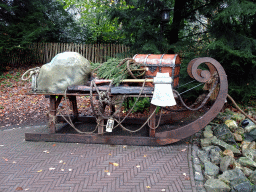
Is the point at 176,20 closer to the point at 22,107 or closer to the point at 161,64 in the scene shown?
the point at 161,64

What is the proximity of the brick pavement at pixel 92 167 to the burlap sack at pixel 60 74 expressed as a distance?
1470 millimetres

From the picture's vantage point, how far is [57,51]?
13781 millimetres

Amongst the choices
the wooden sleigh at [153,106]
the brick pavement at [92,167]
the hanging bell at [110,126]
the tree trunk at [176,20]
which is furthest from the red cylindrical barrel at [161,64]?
the tree trunk at [176,20]

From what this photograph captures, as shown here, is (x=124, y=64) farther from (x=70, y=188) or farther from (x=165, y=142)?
(x=70, y=188)

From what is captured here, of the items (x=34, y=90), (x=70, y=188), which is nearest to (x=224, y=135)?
(x=70, y=188)

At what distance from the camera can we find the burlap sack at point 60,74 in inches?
196

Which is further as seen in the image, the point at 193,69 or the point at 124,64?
the point at 124,64

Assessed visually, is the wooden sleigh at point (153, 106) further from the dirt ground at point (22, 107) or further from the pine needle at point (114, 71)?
the dirt ground at point (22, 107)

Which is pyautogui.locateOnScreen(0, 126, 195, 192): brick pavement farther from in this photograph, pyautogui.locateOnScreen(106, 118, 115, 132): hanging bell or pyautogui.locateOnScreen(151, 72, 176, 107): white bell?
pyautogui.locateOnScreen(151, 72, 176, 107): white bell

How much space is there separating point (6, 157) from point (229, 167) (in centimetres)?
477

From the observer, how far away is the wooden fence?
43.1 ft

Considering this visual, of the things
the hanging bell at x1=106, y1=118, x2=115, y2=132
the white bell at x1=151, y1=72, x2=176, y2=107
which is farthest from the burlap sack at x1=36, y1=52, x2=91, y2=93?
the white bell at x1=151, y1=72, x2=176, y2=107

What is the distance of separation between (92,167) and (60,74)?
2286 mm

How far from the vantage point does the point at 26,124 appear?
23.9 feet
